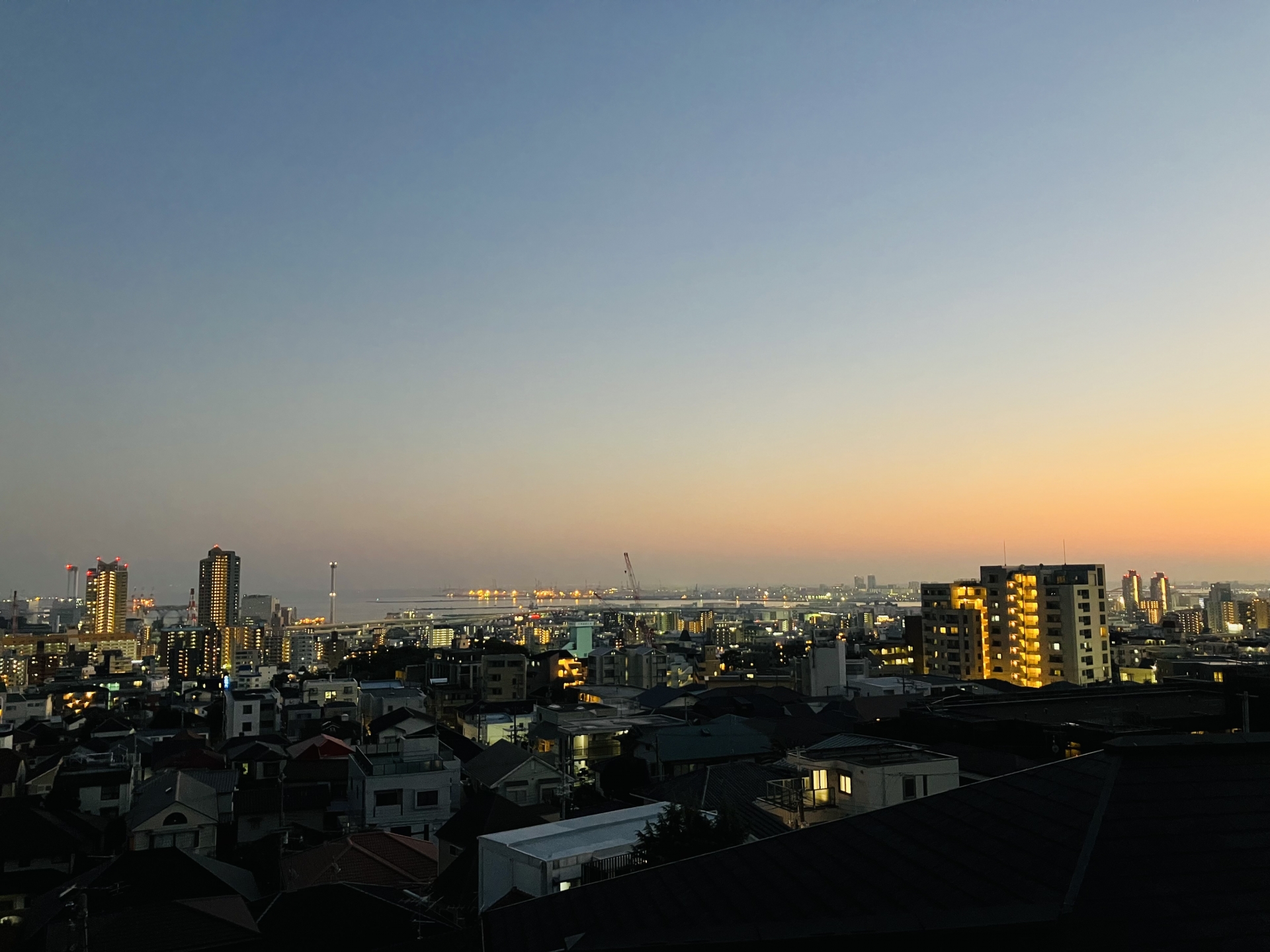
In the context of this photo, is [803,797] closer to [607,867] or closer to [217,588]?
[607,867]

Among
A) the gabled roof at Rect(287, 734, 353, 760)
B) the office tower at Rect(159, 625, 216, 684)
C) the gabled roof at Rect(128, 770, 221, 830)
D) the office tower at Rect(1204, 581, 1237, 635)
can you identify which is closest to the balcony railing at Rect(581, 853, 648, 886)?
the gabled roof at Rect(128, 770, 221, 830)

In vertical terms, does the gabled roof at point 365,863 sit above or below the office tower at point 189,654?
above

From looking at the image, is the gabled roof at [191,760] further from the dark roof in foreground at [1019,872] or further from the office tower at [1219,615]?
the office tower at [1219,615]

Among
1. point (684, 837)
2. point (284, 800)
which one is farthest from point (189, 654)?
point (684, 837)

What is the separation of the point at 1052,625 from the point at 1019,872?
191ft

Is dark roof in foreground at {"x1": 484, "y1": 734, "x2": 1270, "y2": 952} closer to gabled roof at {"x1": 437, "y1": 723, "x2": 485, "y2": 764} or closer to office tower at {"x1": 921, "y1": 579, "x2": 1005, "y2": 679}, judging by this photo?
gabled roof at {"x1": 437, "y1": 723, "x2": 485, "y2": 764}

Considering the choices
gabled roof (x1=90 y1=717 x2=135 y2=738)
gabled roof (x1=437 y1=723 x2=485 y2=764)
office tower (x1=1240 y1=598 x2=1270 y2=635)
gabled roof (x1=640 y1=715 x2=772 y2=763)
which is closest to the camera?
gabled roof (x1=640 y1=715 x2=772 y2=763)

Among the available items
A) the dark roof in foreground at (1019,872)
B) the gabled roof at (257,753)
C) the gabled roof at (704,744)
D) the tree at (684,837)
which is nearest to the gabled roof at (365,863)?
the tree at (684,837)

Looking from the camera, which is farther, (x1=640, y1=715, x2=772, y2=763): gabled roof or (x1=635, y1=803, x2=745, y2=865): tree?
(x1=640, y1=715, x2=772, y2=763): gabled roof

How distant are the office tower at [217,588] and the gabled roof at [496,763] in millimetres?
175362

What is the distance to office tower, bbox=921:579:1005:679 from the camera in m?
60.6

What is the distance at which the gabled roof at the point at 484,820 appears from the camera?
1762cm

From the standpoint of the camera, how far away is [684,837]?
11.4 metres

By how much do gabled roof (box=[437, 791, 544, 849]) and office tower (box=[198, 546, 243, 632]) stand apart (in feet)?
601
